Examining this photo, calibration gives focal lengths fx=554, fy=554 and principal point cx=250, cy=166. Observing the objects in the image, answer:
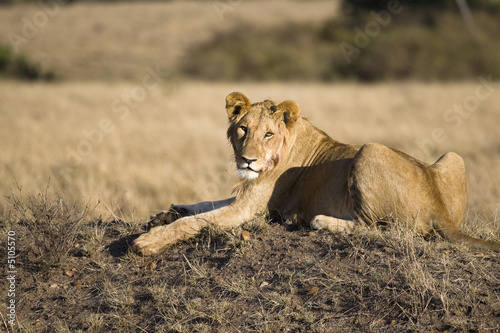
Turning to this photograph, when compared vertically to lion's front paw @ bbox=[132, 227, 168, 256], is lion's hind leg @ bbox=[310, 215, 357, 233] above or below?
above

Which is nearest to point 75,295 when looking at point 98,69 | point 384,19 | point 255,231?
point 255,231

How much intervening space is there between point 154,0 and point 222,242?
5682 centimetres

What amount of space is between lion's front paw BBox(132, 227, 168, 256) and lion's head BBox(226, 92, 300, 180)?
916 mm

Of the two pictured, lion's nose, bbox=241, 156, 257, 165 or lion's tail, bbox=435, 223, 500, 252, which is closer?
lion's tail, bbox=435, 223, 500, 252

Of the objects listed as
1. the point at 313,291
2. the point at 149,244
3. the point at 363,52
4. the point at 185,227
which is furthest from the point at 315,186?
the point at 363,52

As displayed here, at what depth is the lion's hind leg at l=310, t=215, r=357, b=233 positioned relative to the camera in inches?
192

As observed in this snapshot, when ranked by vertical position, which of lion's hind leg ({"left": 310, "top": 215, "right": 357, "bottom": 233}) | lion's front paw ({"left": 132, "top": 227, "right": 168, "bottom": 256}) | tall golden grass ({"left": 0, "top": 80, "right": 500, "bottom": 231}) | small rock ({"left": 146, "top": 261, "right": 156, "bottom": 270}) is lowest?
tall golden grass ({"left": 0, "top": 80, "right": 500, "bottom": 231})

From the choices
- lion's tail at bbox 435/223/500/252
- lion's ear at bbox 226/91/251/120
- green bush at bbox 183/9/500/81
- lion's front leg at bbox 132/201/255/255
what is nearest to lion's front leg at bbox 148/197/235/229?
lion's front leg at bbox 132/201/255/255

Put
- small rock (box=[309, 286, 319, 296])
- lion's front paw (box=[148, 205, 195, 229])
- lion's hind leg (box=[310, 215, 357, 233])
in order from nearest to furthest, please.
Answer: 1. small rock (box=[309, 286, 319, 296])
2. lion's hind leg (box=[310, 215, 357, 233])
3. lion's front paw (box=[148, 205, 195, 229])

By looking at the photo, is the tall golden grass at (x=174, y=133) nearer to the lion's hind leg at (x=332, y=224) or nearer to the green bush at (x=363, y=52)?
the lion's hind leg at (x=332, y=224)

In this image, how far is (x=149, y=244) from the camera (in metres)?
4.78

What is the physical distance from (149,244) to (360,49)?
25.8 meters

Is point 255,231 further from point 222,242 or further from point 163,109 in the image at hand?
point 163,109

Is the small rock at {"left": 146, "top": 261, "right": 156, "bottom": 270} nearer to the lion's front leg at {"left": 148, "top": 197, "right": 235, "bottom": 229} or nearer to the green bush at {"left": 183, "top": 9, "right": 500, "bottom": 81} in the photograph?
the lion's front leg at {"left": 148, "top": 197, "right": 235, "bottom": 229}
